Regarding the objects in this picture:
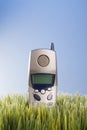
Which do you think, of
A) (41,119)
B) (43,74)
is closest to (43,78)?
(43,74)

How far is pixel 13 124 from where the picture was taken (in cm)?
69

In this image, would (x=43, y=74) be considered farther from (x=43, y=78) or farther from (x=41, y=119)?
(x=41, y=119)

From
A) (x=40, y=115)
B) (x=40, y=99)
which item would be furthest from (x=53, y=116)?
(x=40, y=99)

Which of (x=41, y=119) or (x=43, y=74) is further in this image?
(x=43, y=74)

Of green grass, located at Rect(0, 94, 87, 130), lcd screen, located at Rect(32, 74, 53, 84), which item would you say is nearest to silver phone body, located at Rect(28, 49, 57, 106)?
lcd screen, located at Rect(32, 74, 53, 84)

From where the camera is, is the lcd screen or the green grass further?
the lcd screen

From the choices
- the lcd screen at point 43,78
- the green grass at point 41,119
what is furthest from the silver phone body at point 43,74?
the green grass at point 41,119

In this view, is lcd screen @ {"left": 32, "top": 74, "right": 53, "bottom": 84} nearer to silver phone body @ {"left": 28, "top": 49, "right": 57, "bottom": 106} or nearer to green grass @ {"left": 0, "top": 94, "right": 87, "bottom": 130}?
silver phone body @ {"left": 28, "top": 49, "right": 57, "bottom": 106}

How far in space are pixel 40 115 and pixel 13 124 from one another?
79 millimetres

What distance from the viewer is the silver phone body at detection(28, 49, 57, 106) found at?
92 cm

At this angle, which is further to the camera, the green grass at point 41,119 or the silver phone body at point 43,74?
the silver phone body at point 43,74

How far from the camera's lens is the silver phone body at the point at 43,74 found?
0.92 metres

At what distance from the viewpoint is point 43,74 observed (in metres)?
0.93

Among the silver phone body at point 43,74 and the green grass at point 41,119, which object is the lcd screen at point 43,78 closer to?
the silver phone body at point 43,74
